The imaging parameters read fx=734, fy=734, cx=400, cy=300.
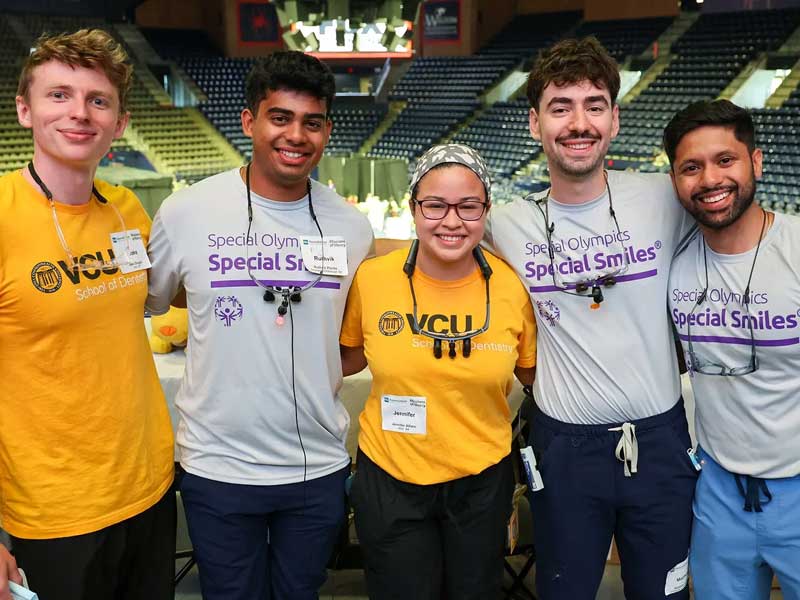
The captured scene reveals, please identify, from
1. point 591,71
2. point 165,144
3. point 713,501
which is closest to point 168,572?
point 713,501

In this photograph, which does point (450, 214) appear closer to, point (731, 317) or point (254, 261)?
point (254, 261)

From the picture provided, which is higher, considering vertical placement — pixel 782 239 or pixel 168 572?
pixel 782 239

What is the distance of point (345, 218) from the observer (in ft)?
5.96

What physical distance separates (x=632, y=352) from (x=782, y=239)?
41cm

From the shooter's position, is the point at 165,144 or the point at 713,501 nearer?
the point at 713,501

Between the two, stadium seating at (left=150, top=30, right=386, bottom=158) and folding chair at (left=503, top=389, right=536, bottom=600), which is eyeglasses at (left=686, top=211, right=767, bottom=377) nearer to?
folding chair at (left=503, top=389, right=536, bottom=600)

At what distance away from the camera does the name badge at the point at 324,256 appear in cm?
169

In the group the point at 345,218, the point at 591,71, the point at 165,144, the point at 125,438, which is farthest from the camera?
the point at 165,144

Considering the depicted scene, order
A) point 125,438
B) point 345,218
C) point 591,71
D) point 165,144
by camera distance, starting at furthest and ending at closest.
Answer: point 165,144, point 345,218, point 591,71, point 125,438

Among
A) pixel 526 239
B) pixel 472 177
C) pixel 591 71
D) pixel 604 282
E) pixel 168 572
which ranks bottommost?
pixel 168 572

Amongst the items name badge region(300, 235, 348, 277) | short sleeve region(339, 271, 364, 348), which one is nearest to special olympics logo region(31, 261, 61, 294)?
name badge region(300, 235, 348, 277)

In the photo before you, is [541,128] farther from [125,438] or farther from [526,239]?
[125,438]

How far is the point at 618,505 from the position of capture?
5.63 feet

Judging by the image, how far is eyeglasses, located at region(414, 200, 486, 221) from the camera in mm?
1602
